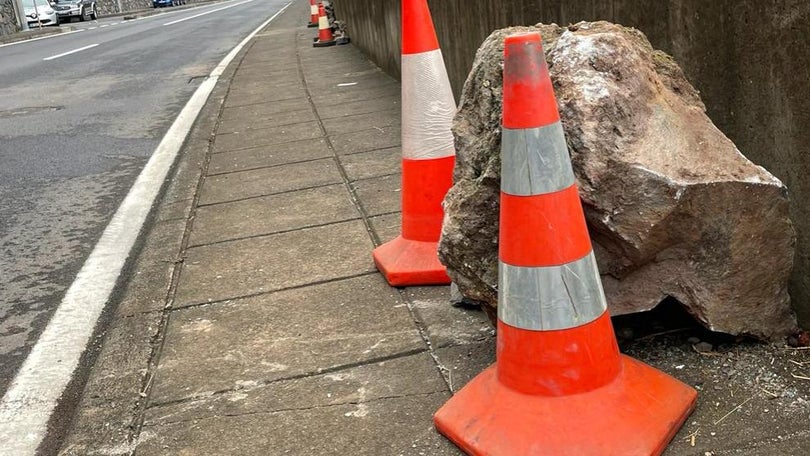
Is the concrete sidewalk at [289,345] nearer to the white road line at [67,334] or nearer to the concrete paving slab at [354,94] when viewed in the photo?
the white road line at [67,334]

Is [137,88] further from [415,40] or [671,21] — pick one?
[671,21]

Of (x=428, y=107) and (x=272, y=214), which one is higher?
(x=428, y=107)

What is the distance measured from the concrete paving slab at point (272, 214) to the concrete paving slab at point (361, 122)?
1.82 metres

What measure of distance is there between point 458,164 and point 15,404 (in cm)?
181

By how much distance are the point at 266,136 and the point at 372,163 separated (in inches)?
69.9

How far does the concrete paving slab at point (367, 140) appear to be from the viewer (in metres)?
6.02

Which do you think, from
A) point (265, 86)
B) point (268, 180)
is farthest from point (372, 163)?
point (265, 86)

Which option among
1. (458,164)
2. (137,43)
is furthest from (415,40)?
(137,43)

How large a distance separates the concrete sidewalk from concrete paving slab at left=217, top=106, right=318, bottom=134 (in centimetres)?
205

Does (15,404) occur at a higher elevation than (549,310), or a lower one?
lower

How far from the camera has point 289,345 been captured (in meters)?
2.99

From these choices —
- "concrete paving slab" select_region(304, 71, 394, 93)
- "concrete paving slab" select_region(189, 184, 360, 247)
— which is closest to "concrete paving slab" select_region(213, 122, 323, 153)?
"concrete paving slab" select_region(189, 184, 360, 247)

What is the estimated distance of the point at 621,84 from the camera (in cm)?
240

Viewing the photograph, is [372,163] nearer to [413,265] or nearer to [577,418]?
[413,265]
